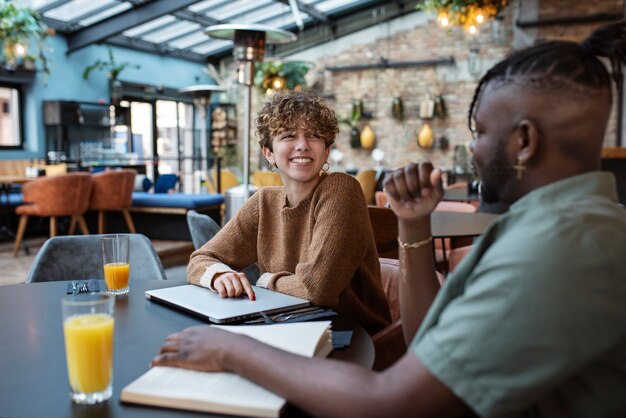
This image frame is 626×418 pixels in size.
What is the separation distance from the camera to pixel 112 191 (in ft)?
20.8

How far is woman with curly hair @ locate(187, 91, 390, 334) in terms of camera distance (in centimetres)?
145

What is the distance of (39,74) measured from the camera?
8.74 m

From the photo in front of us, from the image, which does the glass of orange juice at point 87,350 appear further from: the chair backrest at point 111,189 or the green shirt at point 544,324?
the chair backrest at point 111,189

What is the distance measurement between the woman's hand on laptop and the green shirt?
0.73m

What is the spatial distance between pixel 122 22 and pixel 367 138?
4520 mm

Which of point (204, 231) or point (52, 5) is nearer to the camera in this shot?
point (204, 231)

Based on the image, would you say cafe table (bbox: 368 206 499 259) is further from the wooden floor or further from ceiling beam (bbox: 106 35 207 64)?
ceiling beam (bbox: 106 35 207 64)

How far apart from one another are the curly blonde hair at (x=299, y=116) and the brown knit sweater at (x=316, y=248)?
5.9 inches

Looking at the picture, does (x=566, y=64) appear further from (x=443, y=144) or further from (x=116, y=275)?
(x=443, y=144)

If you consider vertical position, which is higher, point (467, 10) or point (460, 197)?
point (467, 10)

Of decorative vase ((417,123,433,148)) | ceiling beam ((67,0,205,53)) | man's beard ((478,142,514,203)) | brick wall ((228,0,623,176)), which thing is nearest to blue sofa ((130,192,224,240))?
ceiling beam ((67,0,205,53))

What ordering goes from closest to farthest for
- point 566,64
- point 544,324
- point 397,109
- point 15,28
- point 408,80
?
point 544,324
point 566,64
point 15,28
point 397,109
point 408,80

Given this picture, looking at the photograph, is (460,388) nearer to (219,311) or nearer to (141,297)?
(219,311)

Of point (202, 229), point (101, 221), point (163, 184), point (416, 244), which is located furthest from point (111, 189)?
point (416, 244)
